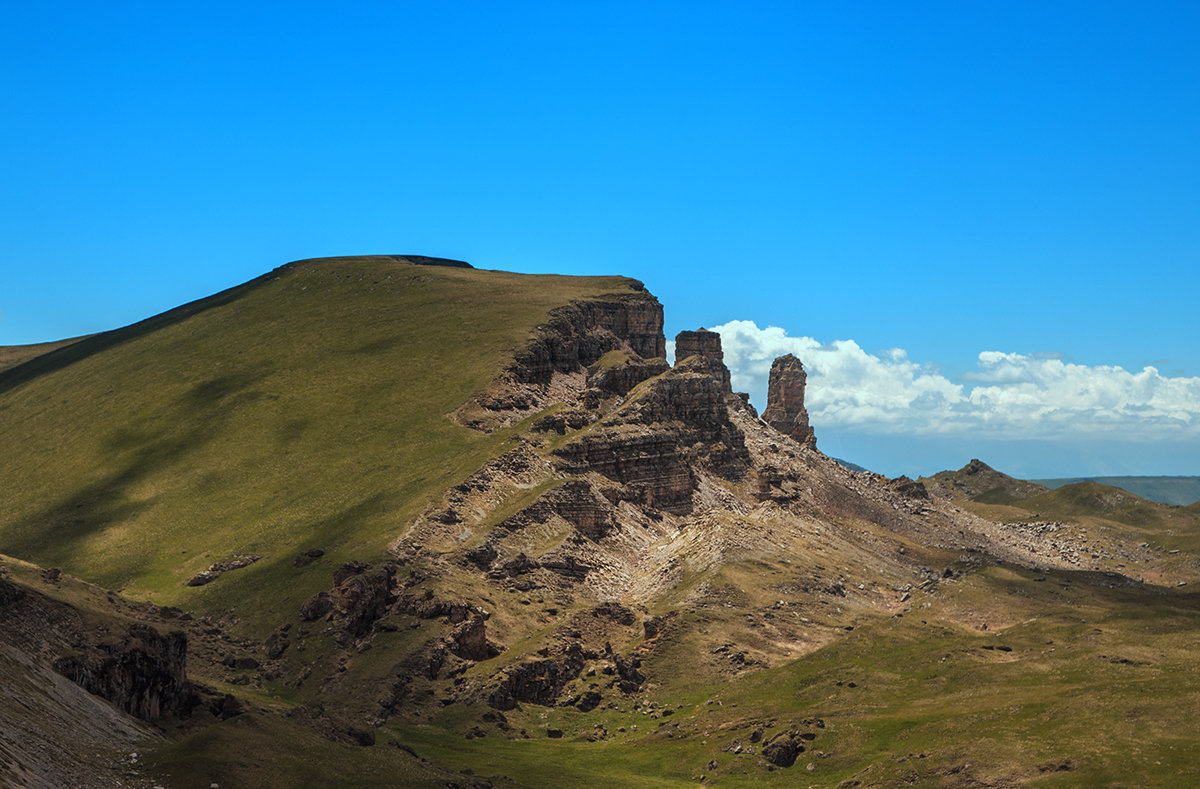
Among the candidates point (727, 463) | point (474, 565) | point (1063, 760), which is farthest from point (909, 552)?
point (1063, 760)

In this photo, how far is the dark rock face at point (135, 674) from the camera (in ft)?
226

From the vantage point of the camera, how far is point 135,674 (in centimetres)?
7075

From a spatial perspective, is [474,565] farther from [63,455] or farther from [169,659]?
[63,455]

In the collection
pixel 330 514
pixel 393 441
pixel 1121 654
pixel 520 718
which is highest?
pixel 393 441

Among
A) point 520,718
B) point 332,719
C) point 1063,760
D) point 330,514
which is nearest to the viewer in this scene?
point 1063,760

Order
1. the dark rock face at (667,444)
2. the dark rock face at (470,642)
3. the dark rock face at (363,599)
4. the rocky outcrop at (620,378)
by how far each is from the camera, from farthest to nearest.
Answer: the rocky outcrop at (620,378), the dark rock face at (667,444), the dark rock face at (363,599), the dark rock face at (470,642)

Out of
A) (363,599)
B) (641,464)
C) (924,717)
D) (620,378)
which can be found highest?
(620,378)

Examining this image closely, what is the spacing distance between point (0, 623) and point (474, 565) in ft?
194

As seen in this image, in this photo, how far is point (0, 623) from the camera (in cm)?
7194

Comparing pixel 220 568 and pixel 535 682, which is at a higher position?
pixel 220 568

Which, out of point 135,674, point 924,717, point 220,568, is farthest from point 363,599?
point 924,717

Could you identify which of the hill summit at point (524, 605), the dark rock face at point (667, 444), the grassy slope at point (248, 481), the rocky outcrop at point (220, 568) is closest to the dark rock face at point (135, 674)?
the hill summit at point (524, 605)

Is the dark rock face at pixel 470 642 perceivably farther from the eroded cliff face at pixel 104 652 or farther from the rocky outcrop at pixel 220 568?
the rocky outcrop at pixel 220 568

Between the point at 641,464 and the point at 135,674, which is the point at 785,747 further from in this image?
the point at 641,464
